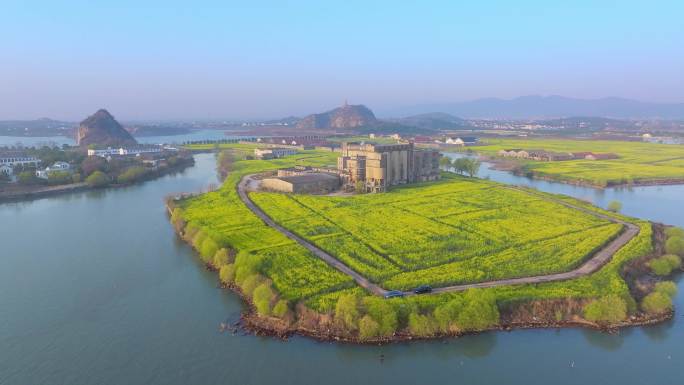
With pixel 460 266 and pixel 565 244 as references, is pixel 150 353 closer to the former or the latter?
pixel 460 266

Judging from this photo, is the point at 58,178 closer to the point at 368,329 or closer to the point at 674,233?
the point at 368,329

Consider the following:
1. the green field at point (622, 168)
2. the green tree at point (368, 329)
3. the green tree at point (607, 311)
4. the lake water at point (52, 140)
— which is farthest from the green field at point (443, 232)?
the lake water at point (52, 140)

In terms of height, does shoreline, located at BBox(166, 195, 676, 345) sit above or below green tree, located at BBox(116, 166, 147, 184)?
below

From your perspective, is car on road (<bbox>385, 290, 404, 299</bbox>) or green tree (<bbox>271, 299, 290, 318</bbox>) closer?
green tree (<bbox>271, 299, 290, 318</bbox>)

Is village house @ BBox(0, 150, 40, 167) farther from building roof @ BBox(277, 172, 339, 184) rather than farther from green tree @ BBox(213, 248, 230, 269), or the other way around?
green tree @ BBox(213, 248, 230, 269)

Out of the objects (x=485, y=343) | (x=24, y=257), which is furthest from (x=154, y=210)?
(x=485, y=343)

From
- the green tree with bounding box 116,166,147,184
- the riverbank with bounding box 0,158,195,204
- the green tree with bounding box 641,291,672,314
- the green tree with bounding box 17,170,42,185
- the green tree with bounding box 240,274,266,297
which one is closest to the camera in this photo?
the green tree with bounding box 641,291,672,314

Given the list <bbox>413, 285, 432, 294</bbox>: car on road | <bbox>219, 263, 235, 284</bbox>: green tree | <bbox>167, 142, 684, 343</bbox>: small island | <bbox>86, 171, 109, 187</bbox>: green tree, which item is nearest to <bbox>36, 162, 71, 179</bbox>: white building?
<bbox>86, 171, 109, 187</bbox>: green tree

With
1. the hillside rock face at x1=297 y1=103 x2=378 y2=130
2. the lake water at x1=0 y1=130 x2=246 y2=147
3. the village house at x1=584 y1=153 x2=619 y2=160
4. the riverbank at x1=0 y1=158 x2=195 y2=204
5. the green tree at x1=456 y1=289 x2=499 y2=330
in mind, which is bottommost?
the green tree at x1=456 y1=289 x2=499 y2=330
